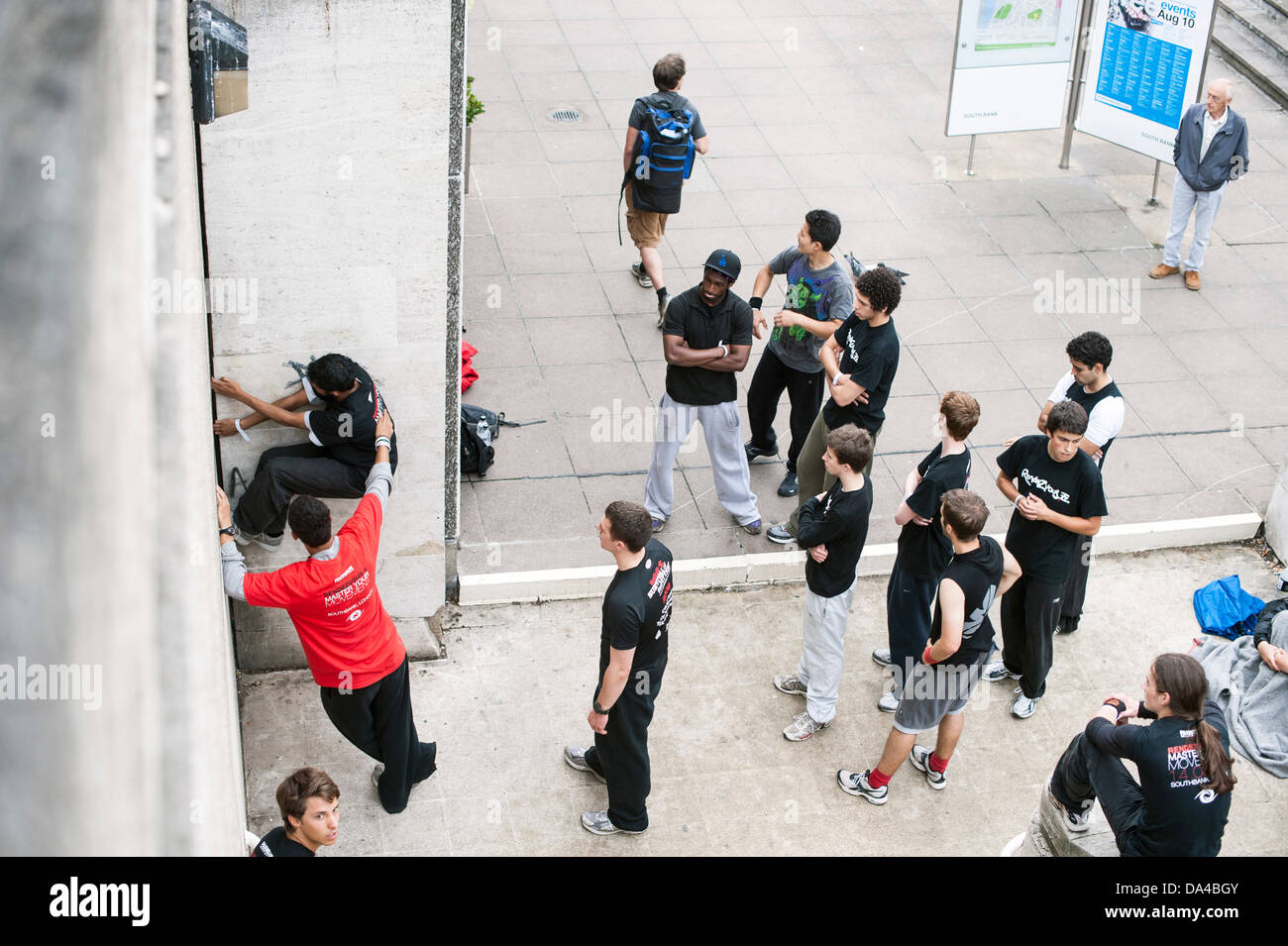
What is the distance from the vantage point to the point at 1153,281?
36.5ft

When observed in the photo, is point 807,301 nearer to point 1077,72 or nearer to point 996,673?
point 996,673

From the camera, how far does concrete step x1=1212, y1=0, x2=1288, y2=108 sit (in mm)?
14141

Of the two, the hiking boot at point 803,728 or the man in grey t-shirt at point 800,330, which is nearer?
the hiking boot at point 803,728

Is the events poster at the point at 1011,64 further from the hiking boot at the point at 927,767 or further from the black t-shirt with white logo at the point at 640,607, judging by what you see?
the black t-shirt with white logo at the point at 640,607

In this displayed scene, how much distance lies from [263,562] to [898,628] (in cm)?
322

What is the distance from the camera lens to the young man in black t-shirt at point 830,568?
21.1 ft

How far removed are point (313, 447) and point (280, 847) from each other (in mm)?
2257

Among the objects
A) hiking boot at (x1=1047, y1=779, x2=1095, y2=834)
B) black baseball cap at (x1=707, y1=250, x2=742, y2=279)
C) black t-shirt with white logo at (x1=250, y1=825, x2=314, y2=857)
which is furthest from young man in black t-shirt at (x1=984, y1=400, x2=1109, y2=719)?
black t-shirt with white logo at (x1=250, y1=825, x2=314, y2=857)

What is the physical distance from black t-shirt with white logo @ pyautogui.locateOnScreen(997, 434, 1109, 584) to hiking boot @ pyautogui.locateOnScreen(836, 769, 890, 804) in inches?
52.4

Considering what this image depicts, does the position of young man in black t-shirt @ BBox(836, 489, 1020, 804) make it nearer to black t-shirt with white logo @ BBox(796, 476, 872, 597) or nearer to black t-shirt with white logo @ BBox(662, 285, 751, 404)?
black t-shirt with white logo @ BBox(796, 476, 872, 597)

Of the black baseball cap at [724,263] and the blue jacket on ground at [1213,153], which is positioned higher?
the black baseball cap at [724,263]

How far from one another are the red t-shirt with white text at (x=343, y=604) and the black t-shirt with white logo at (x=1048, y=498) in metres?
3.15

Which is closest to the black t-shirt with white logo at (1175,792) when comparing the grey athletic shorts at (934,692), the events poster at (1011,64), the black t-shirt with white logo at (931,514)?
the grey athletic shorts at (934,692)

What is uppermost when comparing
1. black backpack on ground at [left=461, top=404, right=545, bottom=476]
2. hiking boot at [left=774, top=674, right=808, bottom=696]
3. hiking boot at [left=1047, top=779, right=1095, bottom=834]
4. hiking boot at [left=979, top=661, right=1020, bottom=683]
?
hiking boot at [left=1047, top=779, right=1095, bottom=834]
